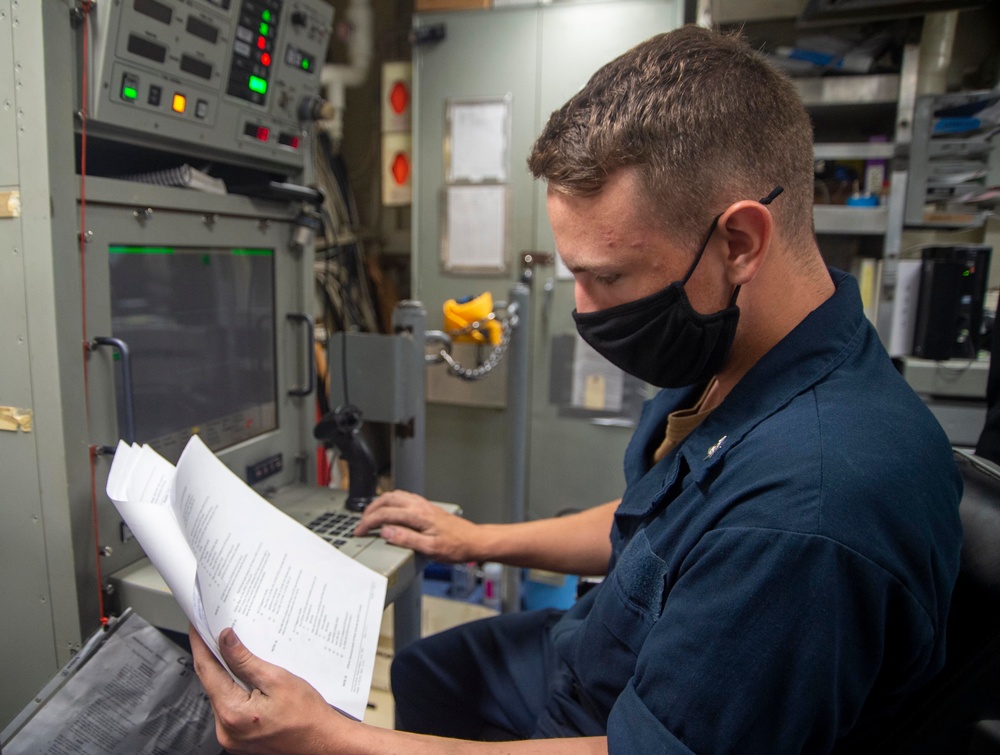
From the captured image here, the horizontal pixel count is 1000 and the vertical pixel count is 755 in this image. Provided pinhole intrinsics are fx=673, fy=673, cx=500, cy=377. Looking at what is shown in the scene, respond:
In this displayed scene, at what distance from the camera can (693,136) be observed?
28.5 inches

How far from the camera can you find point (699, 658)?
62cm

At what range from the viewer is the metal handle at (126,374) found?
1011mm

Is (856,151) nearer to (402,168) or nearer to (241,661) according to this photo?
(402,168)

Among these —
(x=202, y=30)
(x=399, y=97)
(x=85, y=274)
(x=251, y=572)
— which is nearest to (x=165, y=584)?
(x=251, y=572)

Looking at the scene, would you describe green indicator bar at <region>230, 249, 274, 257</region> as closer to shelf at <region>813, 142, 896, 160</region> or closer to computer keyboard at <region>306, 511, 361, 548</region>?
computer keyboard at <region>306, 511, 361, 548</region>

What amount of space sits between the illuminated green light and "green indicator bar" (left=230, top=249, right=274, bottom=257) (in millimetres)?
307

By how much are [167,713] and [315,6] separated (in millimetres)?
1305

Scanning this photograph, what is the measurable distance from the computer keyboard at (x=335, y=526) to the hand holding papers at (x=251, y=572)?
15 centimetres

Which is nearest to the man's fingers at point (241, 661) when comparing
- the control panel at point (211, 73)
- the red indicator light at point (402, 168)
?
the control panel at point (211, 73)

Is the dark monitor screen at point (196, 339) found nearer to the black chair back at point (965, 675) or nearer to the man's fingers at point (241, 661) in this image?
the man's fingers at point (241, 661)

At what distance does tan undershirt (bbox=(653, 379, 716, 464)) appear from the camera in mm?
929

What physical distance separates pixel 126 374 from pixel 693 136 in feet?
2.86

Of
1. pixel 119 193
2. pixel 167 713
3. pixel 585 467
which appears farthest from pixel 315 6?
pixel 585 467

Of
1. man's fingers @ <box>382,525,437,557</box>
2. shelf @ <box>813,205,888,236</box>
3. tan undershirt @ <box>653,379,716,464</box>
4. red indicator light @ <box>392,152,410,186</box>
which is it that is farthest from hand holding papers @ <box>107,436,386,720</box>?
red indicator light @ <box>392,152,410,186</box>
